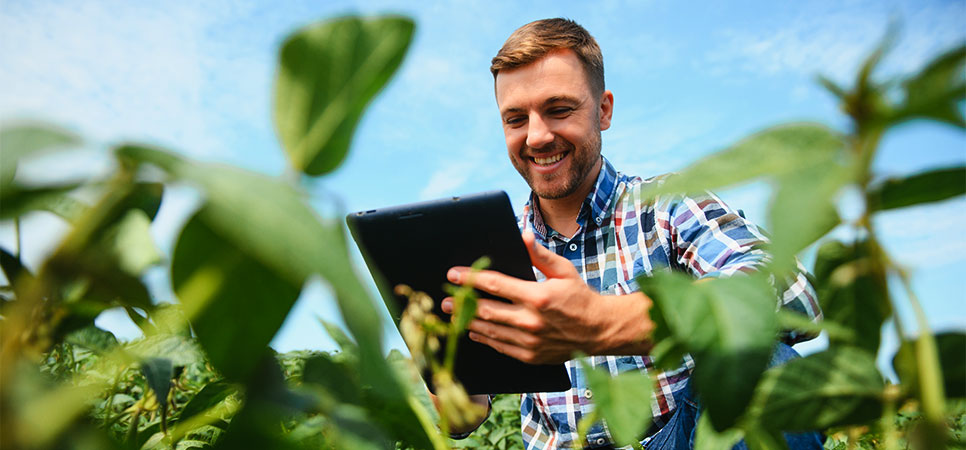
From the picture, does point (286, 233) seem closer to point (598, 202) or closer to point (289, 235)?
point (289, 235)

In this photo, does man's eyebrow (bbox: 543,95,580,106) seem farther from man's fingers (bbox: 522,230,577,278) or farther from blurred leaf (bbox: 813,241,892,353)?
blurred leaf (bbox: 813,241,892,353)

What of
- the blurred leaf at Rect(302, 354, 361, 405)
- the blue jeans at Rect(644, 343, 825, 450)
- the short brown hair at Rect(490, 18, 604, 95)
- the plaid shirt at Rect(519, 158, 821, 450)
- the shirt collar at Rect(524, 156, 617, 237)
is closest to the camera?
the blurred leaf at Rect(302, 354, 361, 405)

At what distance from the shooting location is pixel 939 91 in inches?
10.6

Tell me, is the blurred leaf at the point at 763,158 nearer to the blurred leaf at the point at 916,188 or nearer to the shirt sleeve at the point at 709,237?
the blurred leaf at the point at 916,188

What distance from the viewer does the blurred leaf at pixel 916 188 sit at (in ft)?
1.00

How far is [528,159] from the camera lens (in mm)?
2701

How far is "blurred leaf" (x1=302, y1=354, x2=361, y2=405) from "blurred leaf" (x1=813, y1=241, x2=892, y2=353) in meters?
0.29

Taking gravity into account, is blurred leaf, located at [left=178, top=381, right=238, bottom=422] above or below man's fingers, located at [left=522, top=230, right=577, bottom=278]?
above

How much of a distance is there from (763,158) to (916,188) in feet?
0.26

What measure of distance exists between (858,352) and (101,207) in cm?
39

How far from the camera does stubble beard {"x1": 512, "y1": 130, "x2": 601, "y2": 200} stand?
8.25 feet

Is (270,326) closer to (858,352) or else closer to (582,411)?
(858,352)

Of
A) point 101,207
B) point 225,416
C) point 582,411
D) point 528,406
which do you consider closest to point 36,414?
point 101,207

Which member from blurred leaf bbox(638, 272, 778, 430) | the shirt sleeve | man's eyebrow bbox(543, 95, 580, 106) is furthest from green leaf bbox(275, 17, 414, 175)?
man's eyebrow bbox(543, 95, 580, 106)
